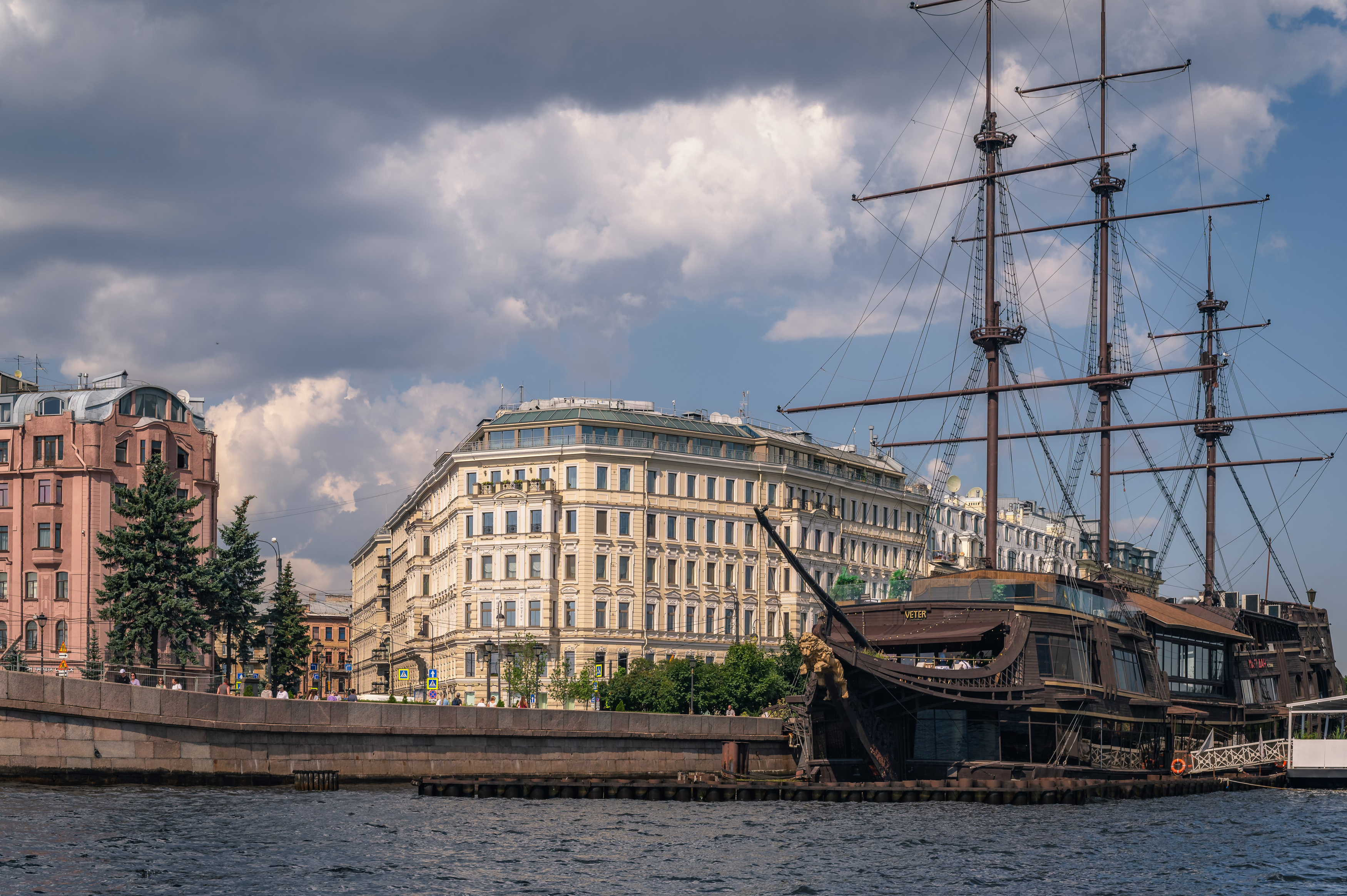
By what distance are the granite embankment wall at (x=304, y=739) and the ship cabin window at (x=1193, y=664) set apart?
58.8 feet

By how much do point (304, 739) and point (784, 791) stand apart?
14.4m

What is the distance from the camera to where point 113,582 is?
66.4m

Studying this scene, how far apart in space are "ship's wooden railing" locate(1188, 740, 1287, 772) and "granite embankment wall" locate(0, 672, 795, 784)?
16.9m

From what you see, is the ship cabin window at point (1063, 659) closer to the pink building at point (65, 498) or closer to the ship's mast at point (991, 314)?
the ship's mast at point (991, 314)

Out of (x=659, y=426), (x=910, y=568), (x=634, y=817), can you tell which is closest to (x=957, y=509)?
(x=910, y=568)

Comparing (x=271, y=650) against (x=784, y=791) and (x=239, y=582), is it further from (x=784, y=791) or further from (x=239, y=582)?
(x=784, y=791)

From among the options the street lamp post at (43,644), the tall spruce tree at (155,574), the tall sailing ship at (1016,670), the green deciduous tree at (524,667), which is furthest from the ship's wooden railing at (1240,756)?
the street lamp post at (43,644)

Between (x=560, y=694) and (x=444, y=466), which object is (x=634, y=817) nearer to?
(x=560, y=694)

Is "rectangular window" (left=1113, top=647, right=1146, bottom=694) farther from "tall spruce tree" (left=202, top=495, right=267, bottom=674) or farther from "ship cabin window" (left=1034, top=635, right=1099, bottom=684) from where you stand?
"tall spruce tree" (left=202, top=495, right=267, bottom=674)

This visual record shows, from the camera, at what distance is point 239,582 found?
73.1m

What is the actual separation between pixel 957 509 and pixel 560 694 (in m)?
59.2

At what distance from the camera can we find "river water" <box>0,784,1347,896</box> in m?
28.8

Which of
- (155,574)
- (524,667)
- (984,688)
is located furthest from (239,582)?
(984,688)

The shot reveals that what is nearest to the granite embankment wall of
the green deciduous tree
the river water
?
the river water
